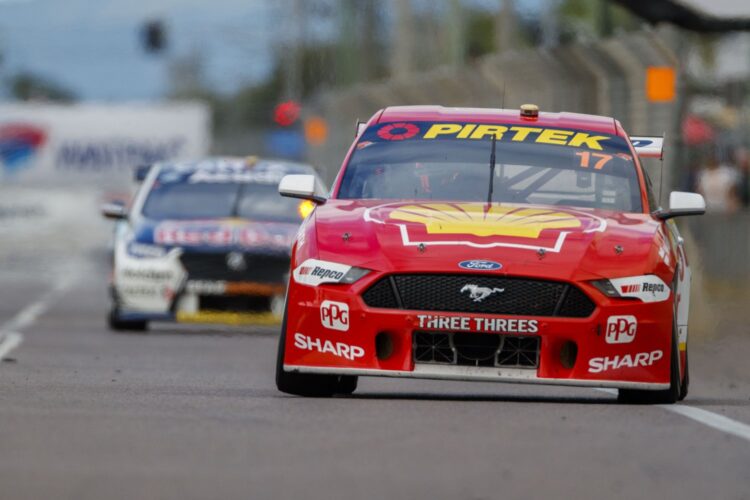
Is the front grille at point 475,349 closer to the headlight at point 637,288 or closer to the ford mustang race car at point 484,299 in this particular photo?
the ford mustang race car at point 484,299

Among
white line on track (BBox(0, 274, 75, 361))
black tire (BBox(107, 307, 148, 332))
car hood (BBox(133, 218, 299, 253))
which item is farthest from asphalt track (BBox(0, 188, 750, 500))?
car hood (BBox(133, 218, 299, 253))

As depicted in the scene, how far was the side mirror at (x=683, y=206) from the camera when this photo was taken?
37.0 feet

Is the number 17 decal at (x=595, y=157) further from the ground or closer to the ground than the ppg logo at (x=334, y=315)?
further from the ground

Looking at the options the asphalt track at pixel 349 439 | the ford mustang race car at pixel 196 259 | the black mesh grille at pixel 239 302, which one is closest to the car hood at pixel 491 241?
the asphalt track at pixel 349 439

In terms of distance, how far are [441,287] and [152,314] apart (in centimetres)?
881

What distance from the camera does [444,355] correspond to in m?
10.2

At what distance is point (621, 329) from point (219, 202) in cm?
1000

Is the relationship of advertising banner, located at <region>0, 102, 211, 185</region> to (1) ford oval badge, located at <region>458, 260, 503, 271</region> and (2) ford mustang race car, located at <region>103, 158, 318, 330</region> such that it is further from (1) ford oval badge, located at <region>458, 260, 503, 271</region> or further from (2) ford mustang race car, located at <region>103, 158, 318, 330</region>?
(1) ford oval badge, located at <region>458, 260, 503, 271</region>

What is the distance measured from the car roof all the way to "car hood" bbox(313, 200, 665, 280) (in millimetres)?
1271

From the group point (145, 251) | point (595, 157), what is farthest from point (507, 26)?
point (595, 157)

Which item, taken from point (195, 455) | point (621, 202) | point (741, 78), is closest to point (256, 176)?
point (621, 202)

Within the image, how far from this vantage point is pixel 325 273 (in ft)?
34.1

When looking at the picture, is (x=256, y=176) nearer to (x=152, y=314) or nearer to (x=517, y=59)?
(x=152, y=314)

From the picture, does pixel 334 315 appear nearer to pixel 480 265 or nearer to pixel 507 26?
pixel 480 265
